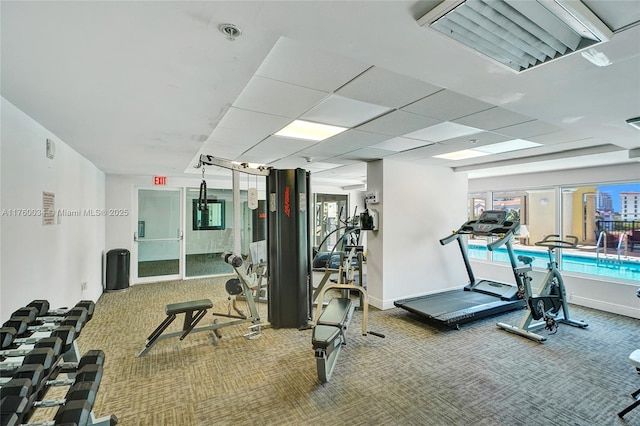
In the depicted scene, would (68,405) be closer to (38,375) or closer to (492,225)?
(38,375)

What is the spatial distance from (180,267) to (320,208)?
4.16 metres

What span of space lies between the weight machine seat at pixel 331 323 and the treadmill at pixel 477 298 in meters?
1.36

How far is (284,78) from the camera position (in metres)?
1.98

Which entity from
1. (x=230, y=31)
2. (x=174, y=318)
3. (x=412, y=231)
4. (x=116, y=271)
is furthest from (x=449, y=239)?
(x=116, y=271)

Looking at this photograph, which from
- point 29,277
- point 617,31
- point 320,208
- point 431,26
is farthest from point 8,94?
point 320,208

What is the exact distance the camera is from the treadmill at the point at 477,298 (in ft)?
13.4

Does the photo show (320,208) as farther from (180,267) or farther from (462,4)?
(462,4)

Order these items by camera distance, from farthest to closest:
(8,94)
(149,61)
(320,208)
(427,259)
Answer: (320,208), (427,259), (8,94), (149,61)

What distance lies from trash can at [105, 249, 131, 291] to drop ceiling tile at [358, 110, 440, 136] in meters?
5.38

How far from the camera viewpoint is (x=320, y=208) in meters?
9.02

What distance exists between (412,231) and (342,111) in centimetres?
314

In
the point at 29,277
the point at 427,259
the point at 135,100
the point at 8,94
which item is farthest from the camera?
the point at 427,259

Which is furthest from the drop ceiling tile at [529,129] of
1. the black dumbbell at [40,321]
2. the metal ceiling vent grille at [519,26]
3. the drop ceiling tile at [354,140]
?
the black dumbbell at [40,321]

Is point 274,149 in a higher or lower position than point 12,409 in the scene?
higher
